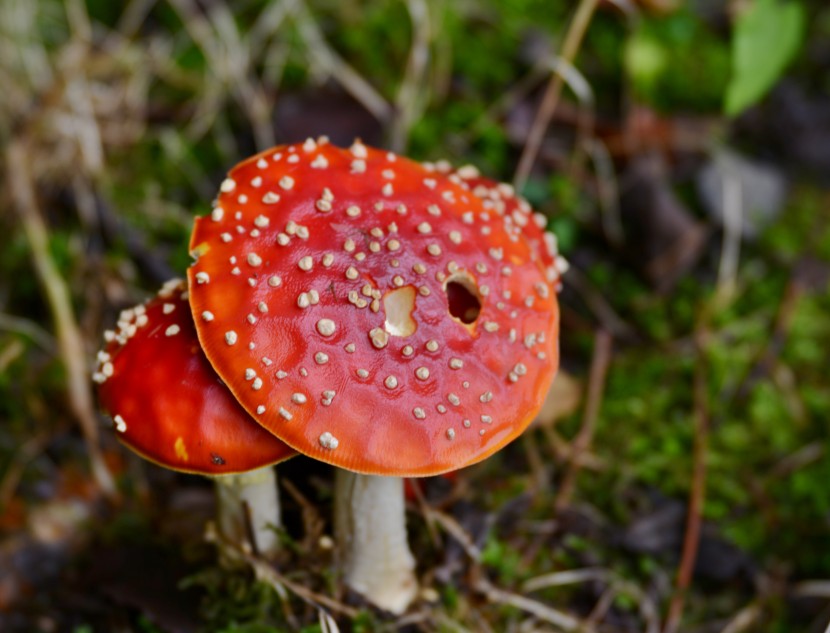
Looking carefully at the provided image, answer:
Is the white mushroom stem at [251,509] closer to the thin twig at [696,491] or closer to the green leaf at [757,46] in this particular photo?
the thin twig at [696,491]

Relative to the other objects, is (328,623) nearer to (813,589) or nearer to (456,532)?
(456,532)

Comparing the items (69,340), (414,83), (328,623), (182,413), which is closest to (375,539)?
(328,623)

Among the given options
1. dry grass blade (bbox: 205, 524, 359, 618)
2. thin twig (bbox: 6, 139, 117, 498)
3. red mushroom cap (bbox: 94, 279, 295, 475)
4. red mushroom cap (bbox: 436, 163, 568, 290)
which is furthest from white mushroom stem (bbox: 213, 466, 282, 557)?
red mushroom cap (bbox: 436, 163, 568, 290)

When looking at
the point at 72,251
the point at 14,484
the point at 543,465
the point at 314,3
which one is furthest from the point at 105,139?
the point at 543,465

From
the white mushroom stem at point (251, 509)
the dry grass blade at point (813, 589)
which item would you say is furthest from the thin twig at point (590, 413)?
the white mushroom stem at point (251, 509)

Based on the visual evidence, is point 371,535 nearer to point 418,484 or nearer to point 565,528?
point 418,484

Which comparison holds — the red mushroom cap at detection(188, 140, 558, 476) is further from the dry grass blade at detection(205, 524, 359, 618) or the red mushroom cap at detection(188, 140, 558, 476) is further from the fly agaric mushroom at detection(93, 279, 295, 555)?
the dry grass blade at detection(205, 524, 359, 618)
